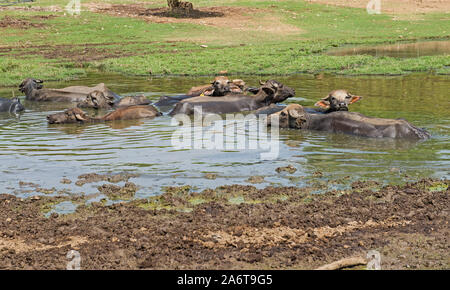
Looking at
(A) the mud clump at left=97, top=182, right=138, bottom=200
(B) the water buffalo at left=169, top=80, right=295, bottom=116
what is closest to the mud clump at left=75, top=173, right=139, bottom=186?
(A) the mud clump at left=97, top=182, right=138, bottom=200

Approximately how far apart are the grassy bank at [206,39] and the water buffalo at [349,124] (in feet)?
30.1

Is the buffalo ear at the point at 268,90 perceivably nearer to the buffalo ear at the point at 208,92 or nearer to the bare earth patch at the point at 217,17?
the buffalo ear at the point at 208,92

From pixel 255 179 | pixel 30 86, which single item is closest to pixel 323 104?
pixel 255 179

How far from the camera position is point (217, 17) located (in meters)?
42.6

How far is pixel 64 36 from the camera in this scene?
119 ft

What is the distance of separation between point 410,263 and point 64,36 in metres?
32.8

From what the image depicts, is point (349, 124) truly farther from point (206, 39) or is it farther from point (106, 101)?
point (206, 39)

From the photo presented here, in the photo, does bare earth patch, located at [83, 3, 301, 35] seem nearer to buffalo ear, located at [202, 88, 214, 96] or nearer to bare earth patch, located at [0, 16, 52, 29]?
bare earth patch, located at [0, 16, 52, 29]

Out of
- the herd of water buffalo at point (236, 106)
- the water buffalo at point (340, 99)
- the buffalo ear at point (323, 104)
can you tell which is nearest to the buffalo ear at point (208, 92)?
the herd of water buffalo at point (236, 106)

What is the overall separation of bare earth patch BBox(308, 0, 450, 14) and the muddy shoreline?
131 ft

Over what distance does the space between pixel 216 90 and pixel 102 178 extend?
6.90 m

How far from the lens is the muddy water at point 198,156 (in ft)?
30.5

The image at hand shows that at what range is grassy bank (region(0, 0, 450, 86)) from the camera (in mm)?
24016
